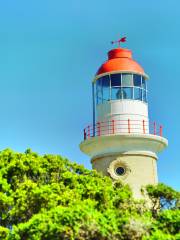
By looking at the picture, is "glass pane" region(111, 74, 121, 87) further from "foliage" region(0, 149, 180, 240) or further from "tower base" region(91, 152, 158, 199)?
"foliage" region(0, 149, 180, 240)

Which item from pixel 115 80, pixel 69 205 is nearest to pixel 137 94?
pixel 115 80

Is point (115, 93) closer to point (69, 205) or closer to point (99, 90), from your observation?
point (99, 90)

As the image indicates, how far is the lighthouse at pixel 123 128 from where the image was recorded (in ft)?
98.4

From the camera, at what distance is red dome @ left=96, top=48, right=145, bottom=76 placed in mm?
32031

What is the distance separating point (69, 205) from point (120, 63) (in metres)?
13.7

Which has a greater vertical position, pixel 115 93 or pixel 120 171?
pixel 115 93

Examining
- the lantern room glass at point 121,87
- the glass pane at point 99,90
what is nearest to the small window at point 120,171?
the lantern room glass at point 121,87

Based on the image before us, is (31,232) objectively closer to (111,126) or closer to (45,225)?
(45,225)

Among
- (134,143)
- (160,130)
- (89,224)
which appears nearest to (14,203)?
(89,224)

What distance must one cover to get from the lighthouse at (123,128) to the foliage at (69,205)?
2483 millimetres

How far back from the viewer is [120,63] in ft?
106

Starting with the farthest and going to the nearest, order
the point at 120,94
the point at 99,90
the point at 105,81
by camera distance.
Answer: the point at 99,90, the point at 105,81, the point at 120,94

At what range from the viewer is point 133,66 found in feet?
107

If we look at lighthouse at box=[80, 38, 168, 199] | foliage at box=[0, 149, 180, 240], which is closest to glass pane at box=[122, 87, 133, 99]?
lighthouse at box=[80, 38, 168, 199]
